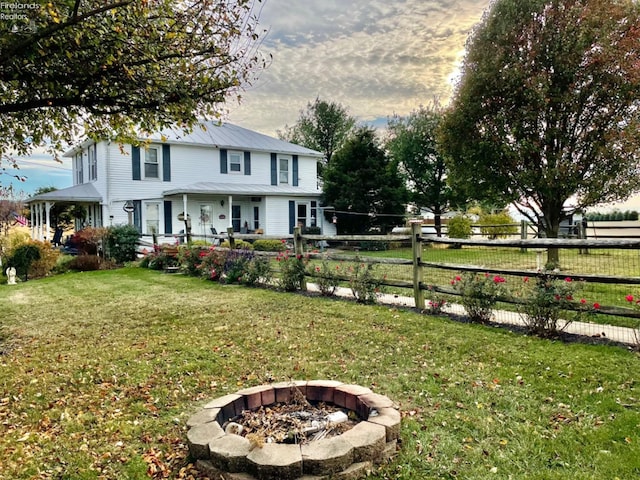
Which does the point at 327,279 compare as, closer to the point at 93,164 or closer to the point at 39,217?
the point at 93,164

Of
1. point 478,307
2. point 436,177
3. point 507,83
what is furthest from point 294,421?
point 436,177

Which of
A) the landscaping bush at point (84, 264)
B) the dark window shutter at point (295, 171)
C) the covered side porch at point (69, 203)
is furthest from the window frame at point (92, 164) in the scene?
the dark window shutter at point (295, 171)

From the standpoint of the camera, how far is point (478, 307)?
20.2 feet

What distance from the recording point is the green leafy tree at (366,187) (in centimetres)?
2189

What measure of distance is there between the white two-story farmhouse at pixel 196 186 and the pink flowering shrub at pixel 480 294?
1258 centimetres

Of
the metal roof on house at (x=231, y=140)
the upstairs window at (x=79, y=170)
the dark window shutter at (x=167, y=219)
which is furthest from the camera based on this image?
the upstairs window at (x=79, y=170)

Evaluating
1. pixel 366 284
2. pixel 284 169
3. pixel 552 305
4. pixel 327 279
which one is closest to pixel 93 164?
pixel 284 169

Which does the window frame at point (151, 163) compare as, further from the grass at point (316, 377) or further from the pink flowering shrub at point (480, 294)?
the pink flowering shrub at point (480, 294)

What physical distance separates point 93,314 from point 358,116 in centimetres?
3357

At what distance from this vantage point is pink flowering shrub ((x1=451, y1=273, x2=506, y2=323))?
6016mm

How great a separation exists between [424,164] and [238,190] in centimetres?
1140

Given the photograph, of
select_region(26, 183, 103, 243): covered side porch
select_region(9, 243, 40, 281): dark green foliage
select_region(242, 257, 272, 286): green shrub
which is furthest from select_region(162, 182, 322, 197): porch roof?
select_region(242, 257, 272, 286): green shrub

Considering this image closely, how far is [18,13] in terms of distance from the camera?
405cm

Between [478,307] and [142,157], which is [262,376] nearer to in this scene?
[478,307]
